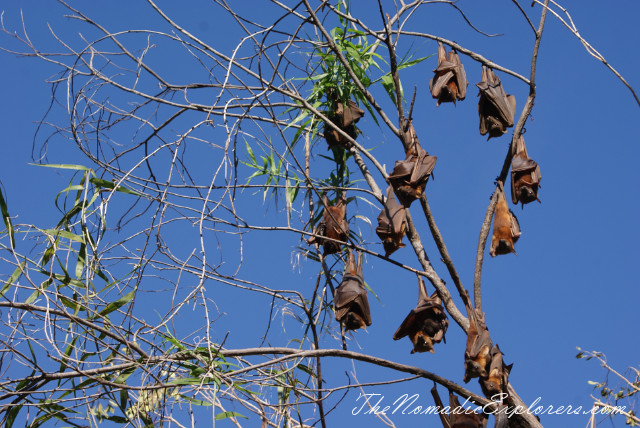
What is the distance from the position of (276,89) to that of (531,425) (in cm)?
176

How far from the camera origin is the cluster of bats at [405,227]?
10.7 feet

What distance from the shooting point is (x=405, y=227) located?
367 centimetres

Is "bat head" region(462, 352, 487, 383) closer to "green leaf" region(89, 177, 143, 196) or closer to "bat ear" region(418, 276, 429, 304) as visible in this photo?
"bat ear" region(418, 276, 429, 304)

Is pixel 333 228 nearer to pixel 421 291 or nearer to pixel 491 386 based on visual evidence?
pixel 421 291

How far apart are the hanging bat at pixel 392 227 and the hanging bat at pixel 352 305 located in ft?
0.90

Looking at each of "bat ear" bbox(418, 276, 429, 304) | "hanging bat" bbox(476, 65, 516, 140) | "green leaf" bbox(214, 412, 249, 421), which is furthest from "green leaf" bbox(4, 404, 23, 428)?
"hanging bat" bbox(476, 65, 516, 140)

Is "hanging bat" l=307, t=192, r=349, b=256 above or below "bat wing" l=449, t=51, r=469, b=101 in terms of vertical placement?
below

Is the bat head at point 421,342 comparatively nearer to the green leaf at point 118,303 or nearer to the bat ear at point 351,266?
the bat ear at point 351,266

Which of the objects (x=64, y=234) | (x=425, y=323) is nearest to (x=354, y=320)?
(x=425, y=323)

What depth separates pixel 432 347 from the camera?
11.9ft

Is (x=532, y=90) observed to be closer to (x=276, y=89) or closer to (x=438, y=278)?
(x=438, y=278)

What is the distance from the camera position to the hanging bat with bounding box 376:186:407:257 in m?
3.61

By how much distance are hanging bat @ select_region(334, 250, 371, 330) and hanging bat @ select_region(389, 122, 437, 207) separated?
1.67 feet

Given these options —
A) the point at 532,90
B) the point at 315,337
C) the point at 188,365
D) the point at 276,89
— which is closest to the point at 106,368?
the point at 188,365
